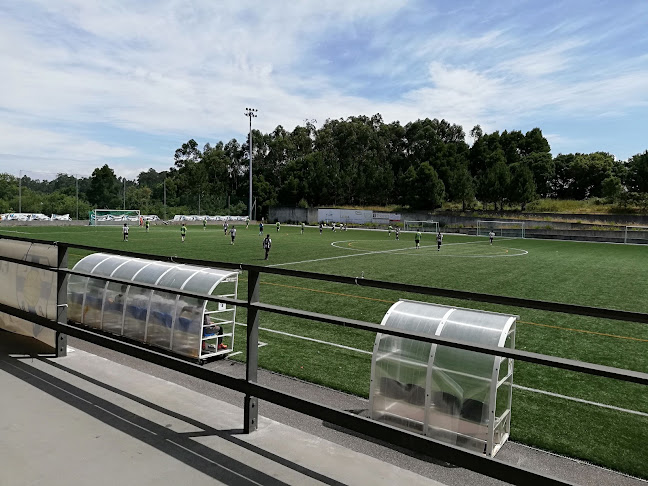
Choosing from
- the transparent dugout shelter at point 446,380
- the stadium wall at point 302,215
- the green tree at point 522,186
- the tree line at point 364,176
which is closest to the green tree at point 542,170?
the tree line at point 364,176

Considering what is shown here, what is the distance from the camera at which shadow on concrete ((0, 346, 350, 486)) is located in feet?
10.4

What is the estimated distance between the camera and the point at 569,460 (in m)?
4.83

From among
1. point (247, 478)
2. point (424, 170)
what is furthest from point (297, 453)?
point (424, 170)

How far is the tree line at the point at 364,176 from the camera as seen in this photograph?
75500 mm

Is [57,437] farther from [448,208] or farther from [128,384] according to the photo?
[448,208]

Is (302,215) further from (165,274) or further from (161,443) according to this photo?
(161,443)

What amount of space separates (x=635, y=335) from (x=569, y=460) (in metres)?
8.13

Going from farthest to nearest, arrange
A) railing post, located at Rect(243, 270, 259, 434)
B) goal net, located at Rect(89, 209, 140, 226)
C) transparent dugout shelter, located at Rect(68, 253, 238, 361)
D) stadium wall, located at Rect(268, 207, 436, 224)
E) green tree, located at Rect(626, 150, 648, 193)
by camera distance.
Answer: stadium wall, located at Rect(268, 207, 436, 224) → green tree, located at Rect(626, 150, 648, 193) → goal net, located at Rect(89, 209, 140, 226) → transparent dugout shelter, located at Rect(68, 253, 238, 361) → railing post, located at Rect(243, 270, 259, 434)

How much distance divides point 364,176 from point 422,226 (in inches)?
1034

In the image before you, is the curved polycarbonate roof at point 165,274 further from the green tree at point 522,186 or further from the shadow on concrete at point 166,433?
the green tree at point 522,186

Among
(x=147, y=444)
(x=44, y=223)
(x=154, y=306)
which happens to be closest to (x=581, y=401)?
(x=147, y=444)

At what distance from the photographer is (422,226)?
76.1m

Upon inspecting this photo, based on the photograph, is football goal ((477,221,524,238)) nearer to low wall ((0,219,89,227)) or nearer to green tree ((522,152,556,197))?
green tree ((522,152,556,197))

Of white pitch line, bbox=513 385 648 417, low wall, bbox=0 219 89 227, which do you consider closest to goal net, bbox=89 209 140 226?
low wall, bbox=0 219 89 227
